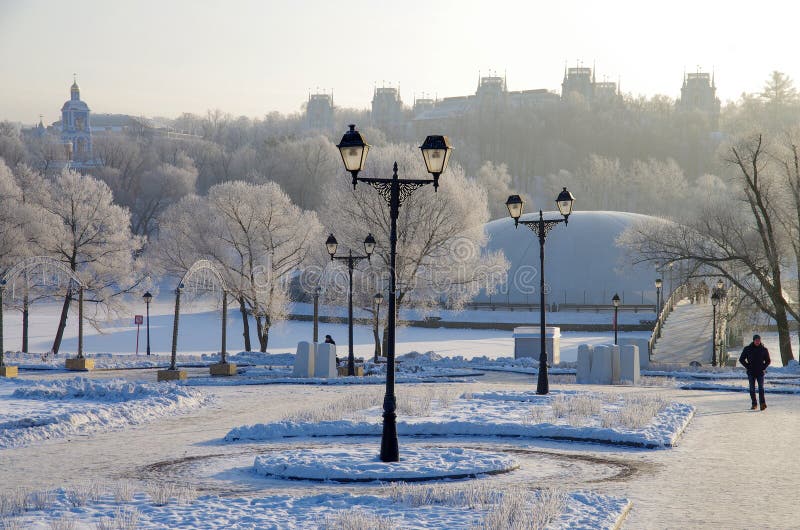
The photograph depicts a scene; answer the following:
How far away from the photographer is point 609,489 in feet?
40.8

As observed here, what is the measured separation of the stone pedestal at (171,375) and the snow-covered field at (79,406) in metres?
4.61

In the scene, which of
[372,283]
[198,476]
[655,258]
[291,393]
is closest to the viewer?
[198,476]

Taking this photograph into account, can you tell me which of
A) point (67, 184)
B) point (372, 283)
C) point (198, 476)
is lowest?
point (198, 476)

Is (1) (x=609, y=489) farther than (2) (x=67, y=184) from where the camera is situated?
No

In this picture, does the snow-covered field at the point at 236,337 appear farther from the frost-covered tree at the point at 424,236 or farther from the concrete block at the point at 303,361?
the concrete block at the point at 303,361

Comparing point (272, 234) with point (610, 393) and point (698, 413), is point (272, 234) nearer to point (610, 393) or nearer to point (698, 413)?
point (610, 393)

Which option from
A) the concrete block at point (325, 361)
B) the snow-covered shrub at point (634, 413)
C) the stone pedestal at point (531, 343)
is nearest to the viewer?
the snow-covered shrub at point (634, 413)

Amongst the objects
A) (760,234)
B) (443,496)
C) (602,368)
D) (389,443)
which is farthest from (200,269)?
(443,496)

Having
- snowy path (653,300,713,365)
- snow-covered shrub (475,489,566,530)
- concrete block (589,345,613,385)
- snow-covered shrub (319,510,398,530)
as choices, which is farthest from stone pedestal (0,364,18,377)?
snowy path (653,300,713,365)

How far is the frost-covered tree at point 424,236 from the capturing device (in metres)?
49.2

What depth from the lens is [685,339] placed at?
53.4 metres

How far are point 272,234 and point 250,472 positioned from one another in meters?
42.6

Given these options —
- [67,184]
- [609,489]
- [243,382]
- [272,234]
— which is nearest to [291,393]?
[243,382]

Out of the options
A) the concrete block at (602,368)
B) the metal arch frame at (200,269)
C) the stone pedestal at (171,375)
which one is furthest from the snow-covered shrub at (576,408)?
the metal arch frame at (200,269)
